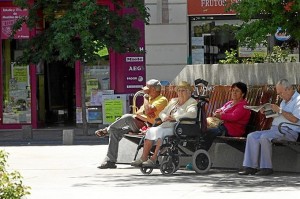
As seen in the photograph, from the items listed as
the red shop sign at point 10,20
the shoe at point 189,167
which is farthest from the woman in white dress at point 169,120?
the red shop sign at point 10,20

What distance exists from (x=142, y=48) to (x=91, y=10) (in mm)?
3102

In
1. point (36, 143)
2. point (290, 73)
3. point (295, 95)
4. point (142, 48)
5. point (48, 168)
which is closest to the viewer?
point (295, 95)

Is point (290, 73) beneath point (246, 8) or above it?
beneath

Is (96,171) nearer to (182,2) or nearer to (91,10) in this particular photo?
(91,10)

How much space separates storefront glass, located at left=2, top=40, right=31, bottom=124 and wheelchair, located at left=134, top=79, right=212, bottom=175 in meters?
12.1

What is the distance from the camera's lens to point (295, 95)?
12.4 metres

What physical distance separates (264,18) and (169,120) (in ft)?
7.09

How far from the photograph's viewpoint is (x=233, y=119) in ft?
42.3

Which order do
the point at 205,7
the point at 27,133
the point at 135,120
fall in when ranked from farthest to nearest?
the point at 205,7, the point at 27,133, the point at 135,120

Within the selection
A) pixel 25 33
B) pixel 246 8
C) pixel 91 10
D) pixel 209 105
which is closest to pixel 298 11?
pixel 246 8

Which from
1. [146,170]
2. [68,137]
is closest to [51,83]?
[68,137]

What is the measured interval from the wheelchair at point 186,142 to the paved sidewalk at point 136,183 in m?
0.14

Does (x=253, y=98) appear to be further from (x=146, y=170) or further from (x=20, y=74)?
(x=20, y=74)

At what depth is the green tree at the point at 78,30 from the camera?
21.0 meters
